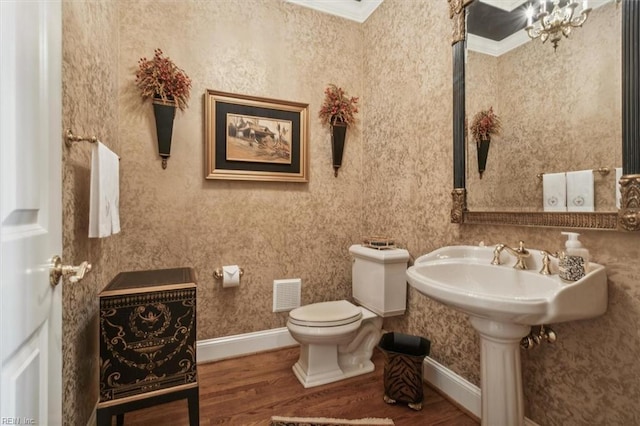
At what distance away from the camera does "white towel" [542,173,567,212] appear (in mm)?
1221

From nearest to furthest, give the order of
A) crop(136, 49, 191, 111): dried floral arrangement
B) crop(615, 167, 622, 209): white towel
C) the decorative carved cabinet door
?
crop(615, 167, 622, 209): white towel
the decorative carved cabinet door
crop(136, 49, 191, 111): dried floral arrangement

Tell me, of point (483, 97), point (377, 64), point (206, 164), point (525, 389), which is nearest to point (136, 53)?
point (206, 164)

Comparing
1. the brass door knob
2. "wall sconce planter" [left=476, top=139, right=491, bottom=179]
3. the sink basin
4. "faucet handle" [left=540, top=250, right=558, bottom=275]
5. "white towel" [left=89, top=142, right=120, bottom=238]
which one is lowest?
the sink basin

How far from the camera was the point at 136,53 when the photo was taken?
1.96m

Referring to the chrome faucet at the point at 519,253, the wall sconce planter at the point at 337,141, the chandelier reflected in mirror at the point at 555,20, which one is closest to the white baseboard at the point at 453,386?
the chrome faucet at the point at 519,253

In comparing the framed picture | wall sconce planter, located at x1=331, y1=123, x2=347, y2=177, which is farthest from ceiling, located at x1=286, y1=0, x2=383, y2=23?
wall sconce planter, located at x1=331, y1=123, x2=347, y2=177

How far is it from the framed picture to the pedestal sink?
1.37m

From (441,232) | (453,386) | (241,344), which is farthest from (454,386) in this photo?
(241,344)

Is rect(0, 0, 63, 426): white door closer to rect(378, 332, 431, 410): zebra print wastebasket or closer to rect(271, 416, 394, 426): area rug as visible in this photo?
rect(271, 416, 394, 426): area rug

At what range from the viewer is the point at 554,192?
125cm

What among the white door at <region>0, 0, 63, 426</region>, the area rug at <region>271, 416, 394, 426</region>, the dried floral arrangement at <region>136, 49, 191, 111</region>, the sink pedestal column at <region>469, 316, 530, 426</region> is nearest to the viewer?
the white door at <region>0, 0, 63, 426</region>

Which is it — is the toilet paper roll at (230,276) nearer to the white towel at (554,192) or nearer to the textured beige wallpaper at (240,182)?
the textured beige wallpaper at (240,182)

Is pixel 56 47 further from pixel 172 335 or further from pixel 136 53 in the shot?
pixel 136 53

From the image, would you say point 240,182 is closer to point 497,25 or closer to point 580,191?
point 497,25
